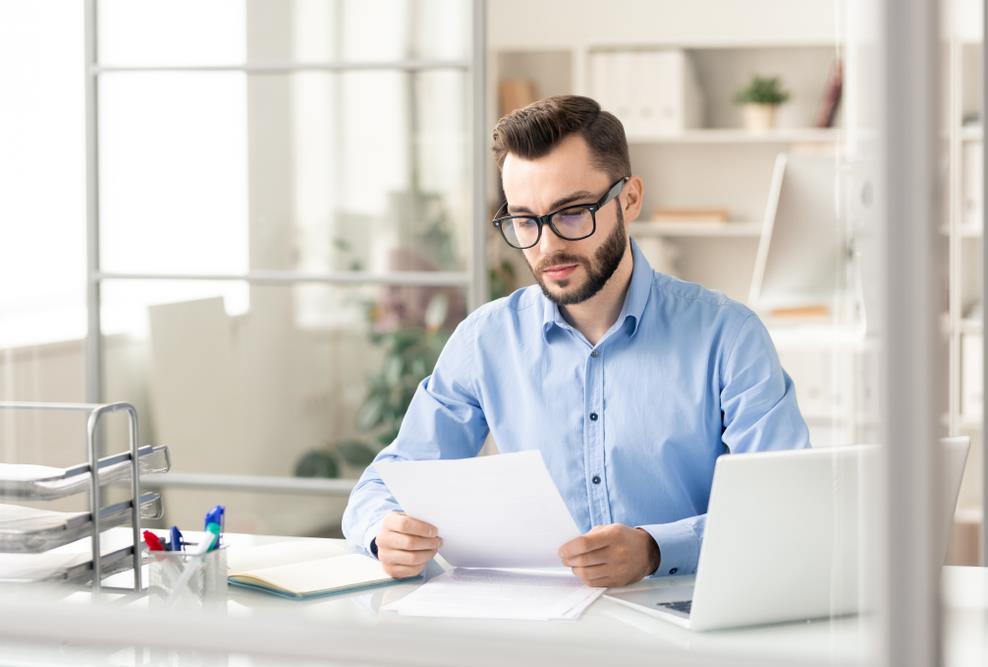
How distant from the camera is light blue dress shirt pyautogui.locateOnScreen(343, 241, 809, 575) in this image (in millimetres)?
1880

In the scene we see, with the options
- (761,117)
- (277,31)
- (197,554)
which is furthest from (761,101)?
(197,554)

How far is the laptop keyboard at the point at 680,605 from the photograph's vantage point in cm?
142

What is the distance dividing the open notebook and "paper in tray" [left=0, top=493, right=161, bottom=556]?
20cm

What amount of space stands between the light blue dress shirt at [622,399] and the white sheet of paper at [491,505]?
10.4 inches

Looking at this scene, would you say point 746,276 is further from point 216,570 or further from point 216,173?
point 216,570

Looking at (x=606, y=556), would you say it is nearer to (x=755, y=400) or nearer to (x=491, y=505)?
(x=491, y=505)

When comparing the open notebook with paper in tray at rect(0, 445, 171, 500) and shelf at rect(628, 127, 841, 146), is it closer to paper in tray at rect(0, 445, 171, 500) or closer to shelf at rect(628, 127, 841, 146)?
paper in tray at rect(0, 445, 171, 500)

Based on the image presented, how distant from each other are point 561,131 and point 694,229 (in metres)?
2.64

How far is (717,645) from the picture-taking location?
1301 mm

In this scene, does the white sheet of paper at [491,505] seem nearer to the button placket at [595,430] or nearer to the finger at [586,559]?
the finger at [586,559]

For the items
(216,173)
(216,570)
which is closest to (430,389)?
(216,570)

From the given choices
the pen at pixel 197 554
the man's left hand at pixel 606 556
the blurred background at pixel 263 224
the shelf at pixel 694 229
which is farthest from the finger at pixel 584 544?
the shelf at pixel 694 229

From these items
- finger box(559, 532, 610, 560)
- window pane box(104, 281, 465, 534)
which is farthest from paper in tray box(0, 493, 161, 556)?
window pane box(104, 281, 465, 534)

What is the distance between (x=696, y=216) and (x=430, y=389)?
2.65 m
